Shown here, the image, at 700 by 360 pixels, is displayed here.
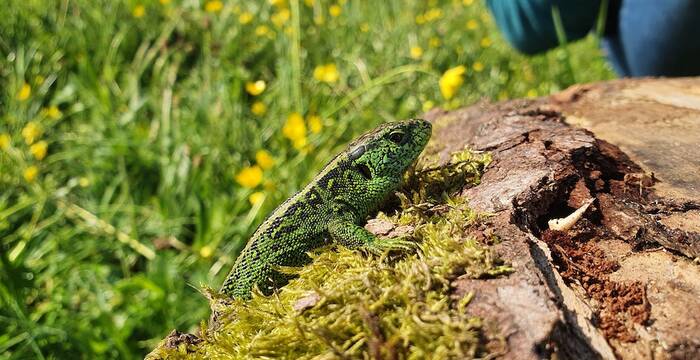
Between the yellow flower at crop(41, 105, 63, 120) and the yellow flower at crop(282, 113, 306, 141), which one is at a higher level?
the yellow flower at crop(41, 105, 63, 120)

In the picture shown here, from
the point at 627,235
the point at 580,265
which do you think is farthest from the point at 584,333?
the point at 627,235

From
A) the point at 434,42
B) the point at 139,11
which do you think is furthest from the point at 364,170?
the point at 139,11

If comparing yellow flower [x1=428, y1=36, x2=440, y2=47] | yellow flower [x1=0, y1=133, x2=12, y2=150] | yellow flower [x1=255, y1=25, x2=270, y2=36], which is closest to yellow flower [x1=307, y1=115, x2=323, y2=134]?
yellow flower [x1=255, y1=25, x2=270, y2=36]

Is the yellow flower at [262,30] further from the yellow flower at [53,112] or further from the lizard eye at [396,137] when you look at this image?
the lizard eye at [396,137]

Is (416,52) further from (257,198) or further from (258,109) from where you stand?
(257,198)

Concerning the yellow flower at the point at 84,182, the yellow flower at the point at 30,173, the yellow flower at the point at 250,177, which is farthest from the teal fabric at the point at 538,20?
the yellow flower at the point at 30,173

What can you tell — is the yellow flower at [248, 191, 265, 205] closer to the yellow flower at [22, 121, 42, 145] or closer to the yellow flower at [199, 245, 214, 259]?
the yellow flower at [199, 245, 214, 259]
